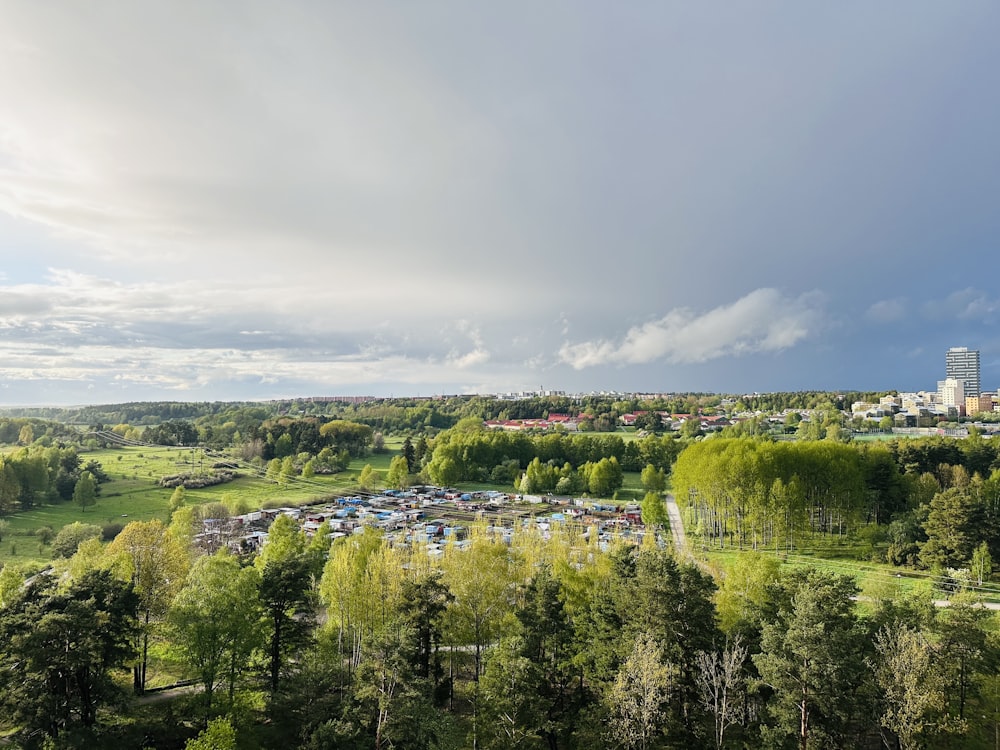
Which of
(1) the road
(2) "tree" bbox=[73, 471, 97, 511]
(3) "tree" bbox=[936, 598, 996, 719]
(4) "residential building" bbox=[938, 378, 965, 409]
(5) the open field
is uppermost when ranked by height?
(4) "residential building" bbox=[938, 378, 965, 409]

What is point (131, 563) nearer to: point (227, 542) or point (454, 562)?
point (454, 562)

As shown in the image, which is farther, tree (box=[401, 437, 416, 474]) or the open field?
tree (box=[401, 437, 416, 474])

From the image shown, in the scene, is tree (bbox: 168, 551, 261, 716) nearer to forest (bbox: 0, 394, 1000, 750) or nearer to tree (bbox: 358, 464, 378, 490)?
forest (bbox: 0, 394, 1000, 750)

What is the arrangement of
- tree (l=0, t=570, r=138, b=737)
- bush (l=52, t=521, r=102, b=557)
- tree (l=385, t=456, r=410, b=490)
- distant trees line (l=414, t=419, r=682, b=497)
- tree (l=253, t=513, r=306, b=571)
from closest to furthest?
1. tree (l=0, t=570, r=138, b=737)
2. tree (l=253, t=513, r=306, b=571)
3. bush (l=52, t=521, r=102, b=557)
4. tree (l=385, t=456, r=410, b=490)
5. distant trees line (l=414, t=419, r=682, b=497)

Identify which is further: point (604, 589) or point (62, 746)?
point (604, 589)

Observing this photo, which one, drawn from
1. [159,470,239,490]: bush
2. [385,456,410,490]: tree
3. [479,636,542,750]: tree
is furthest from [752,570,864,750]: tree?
[159,470,239,490]: bush

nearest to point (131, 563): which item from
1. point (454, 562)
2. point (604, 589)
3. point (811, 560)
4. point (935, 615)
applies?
point (454, 562)
